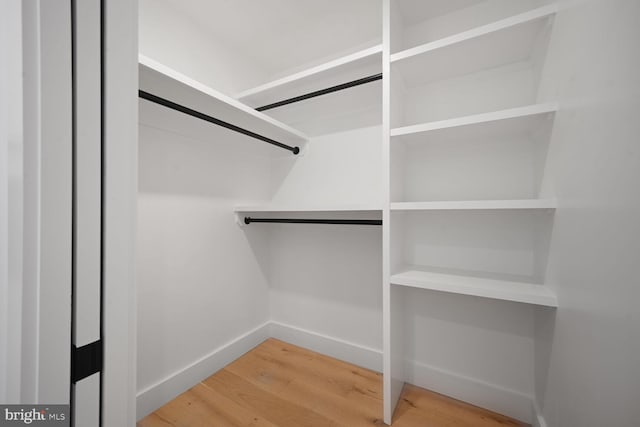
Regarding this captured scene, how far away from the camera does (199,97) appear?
1.14 metres

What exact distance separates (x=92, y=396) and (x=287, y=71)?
1966mm

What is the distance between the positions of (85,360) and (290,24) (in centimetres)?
171

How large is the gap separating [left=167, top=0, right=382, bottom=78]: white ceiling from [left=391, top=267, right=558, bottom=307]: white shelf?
1382 mm

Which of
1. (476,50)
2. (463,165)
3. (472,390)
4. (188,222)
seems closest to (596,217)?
(463,165)

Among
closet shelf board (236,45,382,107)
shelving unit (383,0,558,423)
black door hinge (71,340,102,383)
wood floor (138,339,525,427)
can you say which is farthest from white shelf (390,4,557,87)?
wood floor (138,339,525,427)

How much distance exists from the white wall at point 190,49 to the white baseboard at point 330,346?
1.66m

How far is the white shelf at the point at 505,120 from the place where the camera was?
2.95 ft

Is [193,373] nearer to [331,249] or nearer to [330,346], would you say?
[330,346]

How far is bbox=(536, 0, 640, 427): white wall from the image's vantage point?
0.50 m

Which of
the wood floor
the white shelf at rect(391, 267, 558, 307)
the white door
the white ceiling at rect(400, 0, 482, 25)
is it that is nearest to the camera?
the white door

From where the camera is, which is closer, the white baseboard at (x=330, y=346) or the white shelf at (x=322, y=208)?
the white shelf at (x=322, y=208)

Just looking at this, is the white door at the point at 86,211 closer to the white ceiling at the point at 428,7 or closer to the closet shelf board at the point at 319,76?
the closet shelf board at the point at 319,76

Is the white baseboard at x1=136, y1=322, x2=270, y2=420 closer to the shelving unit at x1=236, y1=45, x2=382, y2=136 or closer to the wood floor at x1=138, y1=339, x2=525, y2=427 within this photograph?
the wood floor at x1=138, y1=339, x2=525, y2=427

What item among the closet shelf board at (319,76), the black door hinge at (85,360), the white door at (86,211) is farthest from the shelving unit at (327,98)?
the black door hinge at (85,360)
